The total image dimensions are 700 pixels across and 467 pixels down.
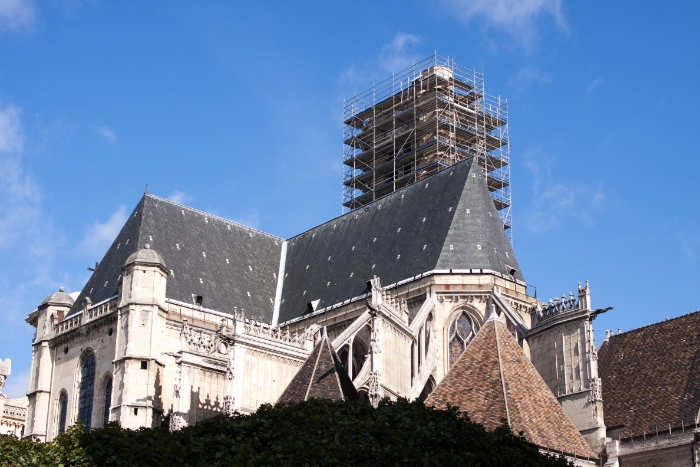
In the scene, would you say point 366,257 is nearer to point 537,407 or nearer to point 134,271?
point 134,271

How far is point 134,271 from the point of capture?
106 feet

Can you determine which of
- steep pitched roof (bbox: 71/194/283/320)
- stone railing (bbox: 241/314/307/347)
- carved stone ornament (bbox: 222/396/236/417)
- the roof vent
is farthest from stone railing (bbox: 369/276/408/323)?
steep pitched roof (bbox: 71/194/283/320)

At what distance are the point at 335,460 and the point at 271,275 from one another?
79.0 ft

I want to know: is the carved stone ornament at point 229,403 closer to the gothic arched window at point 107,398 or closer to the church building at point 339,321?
the church building at point 339,321

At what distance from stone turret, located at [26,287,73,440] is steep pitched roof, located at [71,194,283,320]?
2.10 ft

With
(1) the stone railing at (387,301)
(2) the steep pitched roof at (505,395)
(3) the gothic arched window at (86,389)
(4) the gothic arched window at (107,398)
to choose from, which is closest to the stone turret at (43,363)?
(3) the gothic arched window at (86,389)

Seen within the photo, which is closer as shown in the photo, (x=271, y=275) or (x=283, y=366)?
(x=283, y=366)

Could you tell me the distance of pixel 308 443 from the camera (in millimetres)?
16094

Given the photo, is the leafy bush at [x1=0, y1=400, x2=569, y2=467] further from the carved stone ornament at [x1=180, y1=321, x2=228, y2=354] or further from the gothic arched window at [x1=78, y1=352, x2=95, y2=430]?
the gothic arched window at [x1=78, y1=352, x2=95, y2=430]

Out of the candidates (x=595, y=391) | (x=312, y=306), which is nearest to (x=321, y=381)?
(x=595, y=391)

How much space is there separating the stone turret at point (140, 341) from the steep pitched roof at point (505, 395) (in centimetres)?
1138

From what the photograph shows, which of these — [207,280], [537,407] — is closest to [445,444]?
[537,407]

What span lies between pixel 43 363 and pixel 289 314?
7.91m

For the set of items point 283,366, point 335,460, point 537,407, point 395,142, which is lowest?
point 335,460
